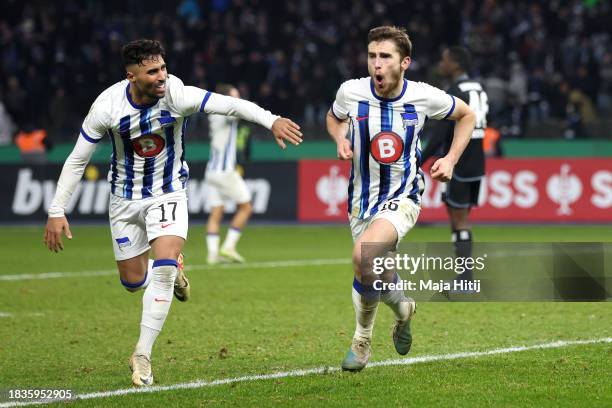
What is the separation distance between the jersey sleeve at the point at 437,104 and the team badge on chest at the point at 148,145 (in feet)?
5.59

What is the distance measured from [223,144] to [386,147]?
825 centimetres

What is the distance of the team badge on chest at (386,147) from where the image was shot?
738cm

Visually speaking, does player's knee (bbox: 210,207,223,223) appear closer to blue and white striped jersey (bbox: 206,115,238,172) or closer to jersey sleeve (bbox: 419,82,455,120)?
blue and white striped jersey (bbox: 206,115,238,172)

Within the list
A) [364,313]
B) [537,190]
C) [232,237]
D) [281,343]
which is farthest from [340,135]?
[537,190]

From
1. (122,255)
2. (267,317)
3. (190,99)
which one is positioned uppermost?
(190,99)

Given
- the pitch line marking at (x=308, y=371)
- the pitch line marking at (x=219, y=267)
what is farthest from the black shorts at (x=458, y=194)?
the pitch line marking at (x=308, y=371)

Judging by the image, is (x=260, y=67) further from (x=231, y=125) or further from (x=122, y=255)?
(x=122, y=255)

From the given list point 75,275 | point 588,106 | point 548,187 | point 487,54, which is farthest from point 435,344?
point 487,54

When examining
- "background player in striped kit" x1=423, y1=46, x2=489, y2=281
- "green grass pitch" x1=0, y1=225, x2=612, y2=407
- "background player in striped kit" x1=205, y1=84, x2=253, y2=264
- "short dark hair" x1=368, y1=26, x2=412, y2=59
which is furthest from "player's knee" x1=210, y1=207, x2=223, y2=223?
"short dark hair" x1=368, y1=26, x2=412, y2=59

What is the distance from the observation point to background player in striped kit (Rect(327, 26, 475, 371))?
722 cm

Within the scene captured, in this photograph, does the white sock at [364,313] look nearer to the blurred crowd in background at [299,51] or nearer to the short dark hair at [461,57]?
the short dark hair at [461,57]

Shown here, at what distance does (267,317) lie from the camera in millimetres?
10180

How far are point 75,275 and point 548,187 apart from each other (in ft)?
31.3

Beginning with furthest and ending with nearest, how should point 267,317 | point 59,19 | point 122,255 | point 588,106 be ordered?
point 59,19, point 588,106, point 267,317, point 122,255
